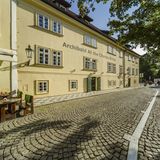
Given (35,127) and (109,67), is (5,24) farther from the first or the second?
(109,67)

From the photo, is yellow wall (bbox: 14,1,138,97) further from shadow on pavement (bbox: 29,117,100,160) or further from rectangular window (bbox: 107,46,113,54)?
shadow on pavement (bbox: 29,117,100,160)

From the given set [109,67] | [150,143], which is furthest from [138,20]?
[109,67]

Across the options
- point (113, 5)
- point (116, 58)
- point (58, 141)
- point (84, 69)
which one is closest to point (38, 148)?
point (58, 141)

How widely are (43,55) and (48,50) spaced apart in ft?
2.68

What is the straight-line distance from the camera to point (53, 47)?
1764 cm

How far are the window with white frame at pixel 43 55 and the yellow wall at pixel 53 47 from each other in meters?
0.45

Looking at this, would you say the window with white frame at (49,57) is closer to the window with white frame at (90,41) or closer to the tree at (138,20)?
the window with white frame at (90,41)

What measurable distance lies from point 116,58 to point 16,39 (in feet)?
76.8

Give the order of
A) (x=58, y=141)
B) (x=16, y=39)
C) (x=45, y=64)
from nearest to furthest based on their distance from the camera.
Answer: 1. (x=58, y=141)
2. (x=16, y=39)
3. (x=45, y=64)

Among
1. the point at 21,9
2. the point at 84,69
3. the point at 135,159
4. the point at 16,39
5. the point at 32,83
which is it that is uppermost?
the point at 21,9

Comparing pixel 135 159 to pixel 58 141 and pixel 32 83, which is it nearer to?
pixel 58 141

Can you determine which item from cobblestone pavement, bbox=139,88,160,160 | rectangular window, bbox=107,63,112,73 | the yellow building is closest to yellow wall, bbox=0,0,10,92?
the yellow building

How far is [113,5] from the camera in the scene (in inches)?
276

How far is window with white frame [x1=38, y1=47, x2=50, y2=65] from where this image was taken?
16.1 metres
